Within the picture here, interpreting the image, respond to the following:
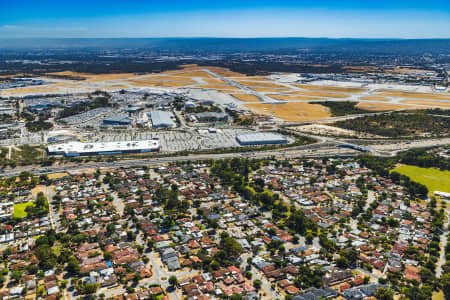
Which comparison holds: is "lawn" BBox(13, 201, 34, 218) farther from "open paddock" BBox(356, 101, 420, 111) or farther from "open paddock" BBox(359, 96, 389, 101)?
"open paddock" BBox(359, 96, 389, 101)

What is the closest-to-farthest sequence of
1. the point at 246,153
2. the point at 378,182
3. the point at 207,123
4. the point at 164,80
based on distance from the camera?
the point at 378,182
the point at 246,153
the point at 207,123
the point at 164,80

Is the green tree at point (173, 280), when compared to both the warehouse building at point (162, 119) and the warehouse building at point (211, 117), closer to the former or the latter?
the warehouse building at point (162, 119)

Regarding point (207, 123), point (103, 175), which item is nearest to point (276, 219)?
point (103, 175)

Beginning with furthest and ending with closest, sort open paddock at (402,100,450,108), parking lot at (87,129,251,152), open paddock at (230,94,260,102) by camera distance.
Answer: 1. open paddock at (230,94,260,102)
2. open paddock at (402,100,450,108)
3. parking lot at (87,129,251,152)

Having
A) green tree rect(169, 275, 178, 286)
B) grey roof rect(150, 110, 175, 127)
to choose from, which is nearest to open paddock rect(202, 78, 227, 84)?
grey roof rect(150, 110, 175, 127)

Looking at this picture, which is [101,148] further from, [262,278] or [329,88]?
[329,88]

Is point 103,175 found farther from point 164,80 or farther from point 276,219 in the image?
point 164,80
